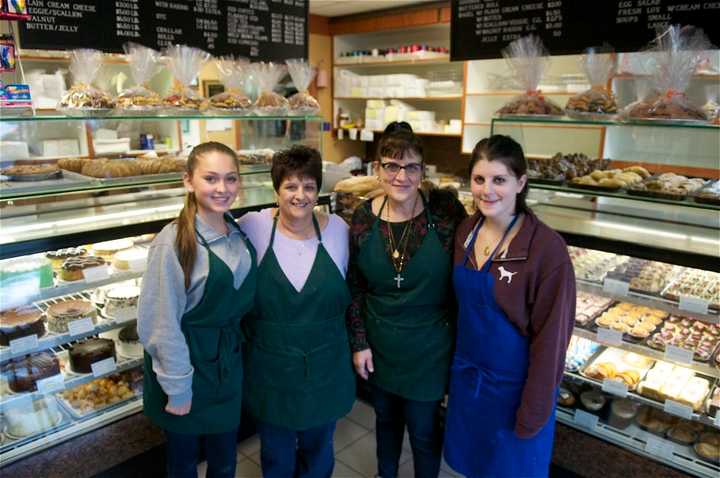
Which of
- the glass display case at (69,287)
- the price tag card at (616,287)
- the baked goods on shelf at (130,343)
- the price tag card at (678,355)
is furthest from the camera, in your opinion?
the baked goods on shelf at (130,343)

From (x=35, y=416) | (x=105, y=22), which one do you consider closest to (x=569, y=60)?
(x=105, y=22)

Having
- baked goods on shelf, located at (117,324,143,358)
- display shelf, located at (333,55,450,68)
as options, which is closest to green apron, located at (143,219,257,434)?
baked goods on shelf, located at (117,324,143,358)

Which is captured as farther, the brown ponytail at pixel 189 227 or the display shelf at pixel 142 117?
the display shelf at pixel 142 117

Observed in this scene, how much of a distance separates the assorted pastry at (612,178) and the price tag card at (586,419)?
1098 millimetres

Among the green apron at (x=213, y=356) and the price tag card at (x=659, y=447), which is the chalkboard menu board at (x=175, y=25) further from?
the price tag card at (x=659, y=447)

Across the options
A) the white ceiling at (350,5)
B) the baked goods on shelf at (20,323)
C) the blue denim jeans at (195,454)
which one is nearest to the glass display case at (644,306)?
the blue denim jeans at (195,454)

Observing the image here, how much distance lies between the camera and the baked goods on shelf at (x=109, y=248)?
8.86 ft

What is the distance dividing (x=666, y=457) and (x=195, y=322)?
2140 mm

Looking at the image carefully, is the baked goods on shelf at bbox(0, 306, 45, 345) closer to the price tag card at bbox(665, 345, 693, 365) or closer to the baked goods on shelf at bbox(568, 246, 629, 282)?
the baked goods on shelf at bbox(568, 246, 629, 282)

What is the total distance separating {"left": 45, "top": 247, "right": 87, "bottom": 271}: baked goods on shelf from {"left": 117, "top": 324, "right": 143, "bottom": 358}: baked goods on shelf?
0.44 metres

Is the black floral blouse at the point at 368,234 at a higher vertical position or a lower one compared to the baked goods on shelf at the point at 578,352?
higher

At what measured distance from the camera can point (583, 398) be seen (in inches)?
110

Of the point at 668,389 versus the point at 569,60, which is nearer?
the point at 668,389

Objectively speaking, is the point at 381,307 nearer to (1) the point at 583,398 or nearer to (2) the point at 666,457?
(1) the point at 583,398
